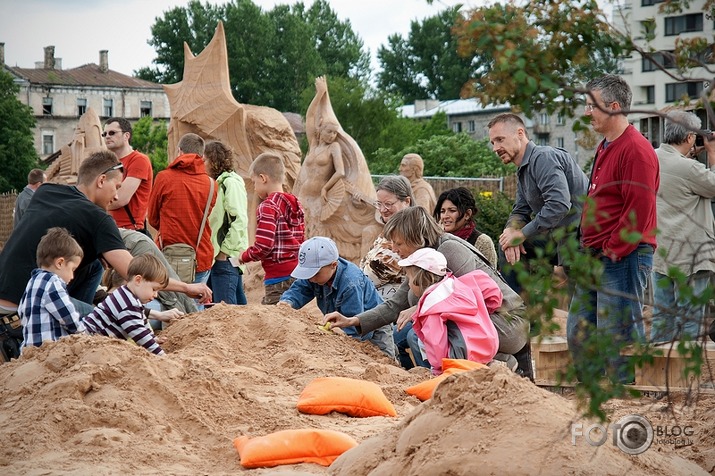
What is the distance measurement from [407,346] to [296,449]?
3.24 meters

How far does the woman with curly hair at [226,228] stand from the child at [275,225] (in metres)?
0.51

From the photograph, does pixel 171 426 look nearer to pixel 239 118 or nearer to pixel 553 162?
pixel 553 162

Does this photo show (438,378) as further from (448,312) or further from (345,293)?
(345,293)

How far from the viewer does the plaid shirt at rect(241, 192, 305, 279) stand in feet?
27.8

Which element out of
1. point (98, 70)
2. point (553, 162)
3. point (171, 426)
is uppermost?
point (98, 70)

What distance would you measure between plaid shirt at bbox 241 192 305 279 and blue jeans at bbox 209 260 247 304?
688 millimetres

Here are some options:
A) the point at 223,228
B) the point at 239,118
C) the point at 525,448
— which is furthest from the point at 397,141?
the point at 525,448

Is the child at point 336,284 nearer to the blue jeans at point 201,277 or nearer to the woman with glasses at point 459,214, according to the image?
the woman with glasses at point 459,214

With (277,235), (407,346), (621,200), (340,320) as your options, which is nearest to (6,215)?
(277,235)

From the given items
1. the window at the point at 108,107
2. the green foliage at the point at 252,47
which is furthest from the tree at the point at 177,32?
the window at the point at 108,107

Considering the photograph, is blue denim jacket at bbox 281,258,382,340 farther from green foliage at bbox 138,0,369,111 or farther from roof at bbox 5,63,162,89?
roof at bbox 5,63,162,89

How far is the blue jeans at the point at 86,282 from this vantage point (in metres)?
6.81

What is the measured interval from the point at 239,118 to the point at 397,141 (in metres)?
27.6

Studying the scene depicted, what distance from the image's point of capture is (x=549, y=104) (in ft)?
10.6
